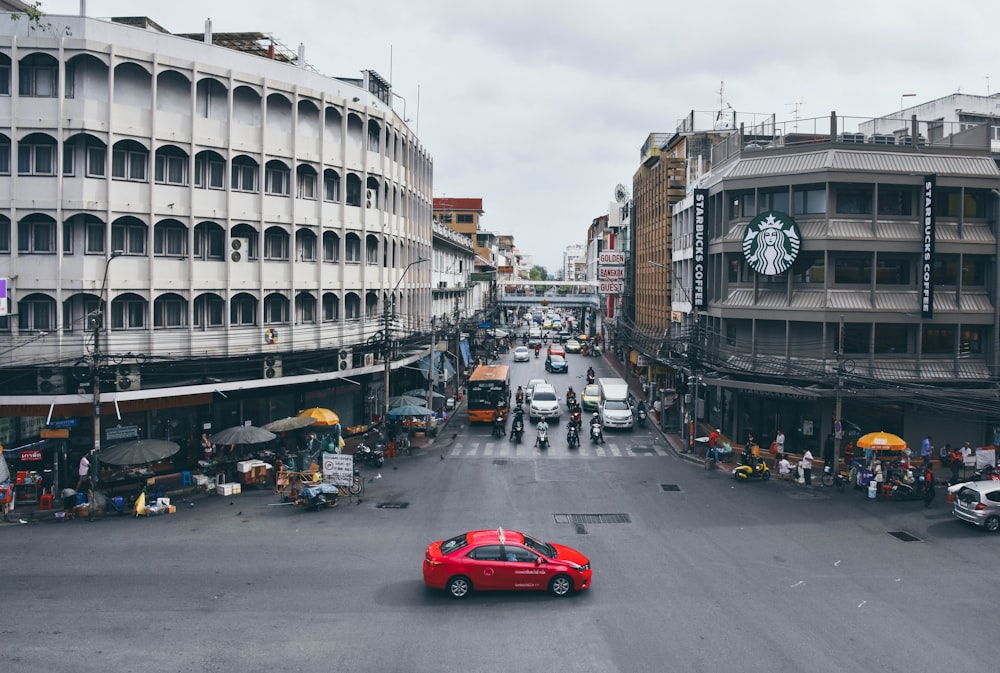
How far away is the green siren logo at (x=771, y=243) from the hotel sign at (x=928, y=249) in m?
5.20

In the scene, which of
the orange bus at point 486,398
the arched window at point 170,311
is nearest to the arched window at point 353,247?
the arched window at point 170,311

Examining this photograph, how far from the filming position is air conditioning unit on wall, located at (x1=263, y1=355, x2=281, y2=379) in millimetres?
34219

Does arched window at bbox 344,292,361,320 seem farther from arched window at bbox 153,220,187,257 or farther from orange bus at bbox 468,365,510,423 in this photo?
arched window at bbox 153,220,187,257

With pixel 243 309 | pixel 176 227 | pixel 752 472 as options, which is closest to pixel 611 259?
pixel 752 472

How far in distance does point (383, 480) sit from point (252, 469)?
17.0 ft

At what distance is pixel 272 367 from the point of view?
34562 mm

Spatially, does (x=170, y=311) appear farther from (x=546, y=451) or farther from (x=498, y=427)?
(x=546, y=451)

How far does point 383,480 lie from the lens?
31594mm

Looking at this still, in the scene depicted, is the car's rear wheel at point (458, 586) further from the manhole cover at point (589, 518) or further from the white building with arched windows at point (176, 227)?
the white building with arched windows at point (176, 227)

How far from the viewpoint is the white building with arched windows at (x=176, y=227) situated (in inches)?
1158

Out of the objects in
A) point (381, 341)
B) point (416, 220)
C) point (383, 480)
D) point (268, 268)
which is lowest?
point (383, 480)

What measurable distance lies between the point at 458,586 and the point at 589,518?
8.57m

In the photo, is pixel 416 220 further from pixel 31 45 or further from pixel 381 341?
pixel 31 45

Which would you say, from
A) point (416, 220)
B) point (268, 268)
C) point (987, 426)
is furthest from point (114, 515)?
point (987, 426)
